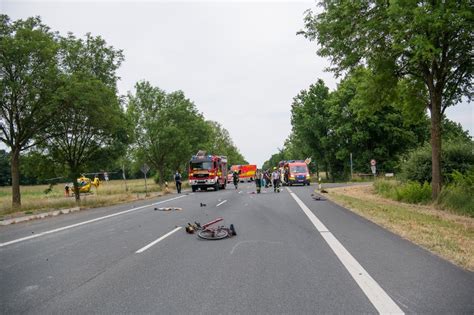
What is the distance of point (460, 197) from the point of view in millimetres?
15742

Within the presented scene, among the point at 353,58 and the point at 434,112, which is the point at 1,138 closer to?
the point at 353,58

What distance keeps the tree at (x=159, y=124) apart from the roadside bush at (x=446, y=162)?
28615 mm

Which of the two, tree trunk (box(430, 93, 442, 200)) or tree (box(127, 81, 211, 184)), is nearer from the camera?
tree trunk (box(430, 93, 442, 200))

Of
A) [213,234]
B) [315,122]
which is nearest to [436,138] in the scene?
[213,234]

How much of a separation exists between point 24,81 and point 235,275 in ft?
60.1

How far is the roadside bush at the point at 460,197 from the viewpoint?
585 inches

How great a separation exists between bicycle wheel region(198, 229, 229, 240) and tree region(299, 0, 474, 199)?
27.1 feet

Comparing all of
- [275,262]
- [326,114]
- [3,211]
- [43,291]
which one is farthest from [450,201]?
[326,114]

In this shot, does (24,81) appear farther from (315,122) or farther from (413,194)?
(315,122)

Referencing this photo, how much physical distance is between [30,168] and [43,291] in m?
21.1

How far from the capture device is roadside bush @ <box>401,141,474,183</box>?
22328mm

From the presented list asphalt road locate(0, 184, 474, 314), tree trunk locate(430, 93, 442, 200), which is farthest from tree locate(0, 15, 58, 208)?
tree trunk locate(430, 93, 442, 200)

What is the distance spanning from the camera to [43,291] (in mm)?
5305

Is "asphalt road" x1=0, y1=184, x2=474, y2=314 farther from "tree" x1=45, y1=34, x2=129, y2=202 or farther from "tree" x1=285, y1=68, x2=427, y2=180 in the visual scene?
"tree" x1=285, y1=68, x2=427, y2=180
